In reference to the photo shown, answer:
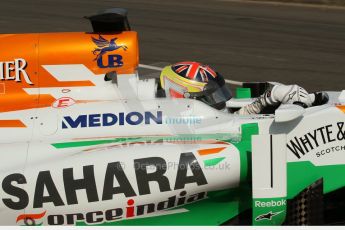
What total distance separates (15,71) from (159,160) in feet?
5.87

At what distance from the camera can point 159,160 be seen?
571cm

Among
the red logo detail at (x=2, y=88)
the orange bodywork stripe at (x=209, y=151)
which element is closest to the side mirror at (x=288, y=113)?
the orange bodywork stripe at (x=209, y=151)

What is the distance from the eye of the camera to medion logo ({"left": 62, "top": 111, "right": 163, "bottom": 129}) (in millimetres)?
6098

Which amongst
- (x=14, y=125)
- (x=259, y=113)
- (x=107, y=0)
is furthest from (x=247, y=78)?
(x=107, y=0)

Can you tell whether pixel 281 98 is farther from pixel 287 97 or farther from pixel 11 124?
pixel 11 124

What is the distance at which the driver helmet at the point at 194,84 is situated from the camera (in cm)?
646

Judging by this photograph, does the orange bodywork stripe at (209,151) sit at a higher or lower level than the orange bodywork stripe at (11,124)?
lower

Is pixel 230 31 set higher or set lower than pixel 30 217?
higher

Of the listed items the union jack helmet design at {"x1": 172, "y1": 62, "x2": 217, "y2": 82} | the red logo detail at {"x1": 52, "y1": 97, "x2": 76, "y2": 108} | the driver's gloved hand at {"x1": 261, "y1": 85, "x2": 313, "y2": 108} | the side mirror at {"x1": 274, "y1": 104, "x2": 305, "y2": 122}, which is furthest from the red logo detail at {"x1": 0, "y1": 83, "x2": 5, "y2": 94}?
A: the side mirror at {"x1": 274, "y1": 104, "x2": 305, "y2": 122}

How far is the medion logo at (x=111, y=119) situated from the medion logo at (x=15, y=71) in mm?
729

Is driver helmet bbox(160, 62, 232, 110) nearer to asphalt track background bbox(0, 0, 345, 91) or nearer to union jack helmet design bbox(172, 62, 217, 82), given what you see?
union jack helmet design bbox(172, 62, 217, 82)

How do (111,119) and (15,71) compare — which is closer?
(111,119)

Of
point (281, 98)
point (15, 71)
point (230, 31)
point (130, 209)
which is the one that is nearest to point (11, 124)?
point (15, 71)

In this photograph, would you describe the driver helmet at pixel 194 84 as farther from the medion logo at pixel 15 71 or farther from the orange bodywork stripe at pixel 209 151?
the medion logo at pixel 15 71
